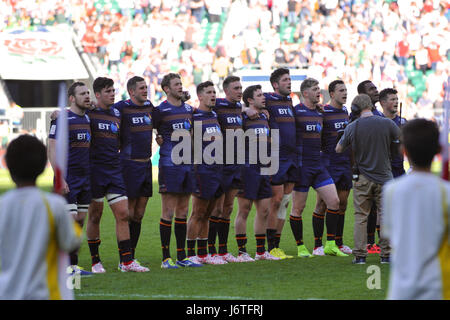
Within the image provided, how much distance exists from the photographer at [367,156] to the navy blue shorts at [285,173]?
4.09ft

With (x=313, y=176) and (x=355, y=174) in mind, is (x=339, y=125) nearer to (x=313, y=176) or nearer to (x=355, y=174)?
(x=313, y=176)

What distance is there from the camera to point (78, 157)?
9.20m

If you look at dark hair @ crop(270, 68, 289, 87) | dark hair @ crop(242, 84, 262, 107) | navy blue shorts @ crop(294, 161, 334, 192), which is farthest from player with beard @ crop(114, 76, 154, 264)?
navy blue shorts @ crop(294, 161, 334, 192)

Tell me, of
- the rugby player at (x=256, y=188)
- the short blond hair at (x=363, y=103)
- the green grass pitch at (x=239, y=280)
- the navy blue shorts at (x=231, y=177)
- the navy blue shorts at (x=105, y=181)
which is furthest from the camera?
the rugby player at (x=256, y=188)

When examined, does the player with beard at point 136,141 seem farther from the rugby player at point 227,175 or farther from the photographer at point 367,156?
the photographer at point 367,156

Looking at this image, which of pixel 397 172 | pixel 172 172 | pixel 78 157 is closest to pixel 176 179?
pixel 172 172

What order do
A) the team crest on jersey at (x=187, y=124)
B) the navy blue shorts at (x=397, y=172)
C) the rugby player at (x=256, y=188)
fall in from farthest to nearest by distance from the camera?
the navy blue shorts at (x=397, y=172), the rugby player at (x=256, y=188), the team crest on jersey at (x=187, y=124)

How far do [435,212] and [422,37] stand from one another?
1120 inches

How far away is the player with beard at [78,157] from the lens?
912 cm

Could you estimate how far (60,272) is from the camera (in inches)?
169

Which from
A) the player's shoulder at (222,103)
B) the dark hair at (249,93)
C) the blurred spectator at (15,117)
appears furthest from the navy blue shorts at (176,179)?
the blurred spectator at (15,117)

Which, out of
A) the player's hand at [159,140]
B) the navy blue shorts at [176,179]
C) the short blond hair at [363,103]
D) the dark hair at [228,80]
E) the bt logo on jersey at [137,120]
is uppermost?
the dark hair at [228,80]

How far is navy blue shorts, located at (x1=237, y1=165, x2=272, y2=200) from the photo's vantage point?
10.3 meters
